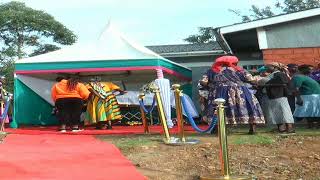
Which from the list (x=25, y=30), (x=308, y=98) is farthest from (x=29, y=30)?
(x=308, y=98)

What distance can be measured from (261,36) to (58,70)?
5.35m

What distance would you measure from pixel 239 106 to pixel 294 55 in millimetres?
4794

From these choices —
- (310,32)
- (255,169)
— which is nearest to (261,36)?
(310,32)

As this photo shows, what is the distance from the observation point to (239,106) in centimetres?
875

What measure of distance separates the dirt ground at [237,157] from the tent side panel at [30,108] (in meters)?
5.90

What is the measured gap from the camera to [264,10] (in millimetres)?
39188

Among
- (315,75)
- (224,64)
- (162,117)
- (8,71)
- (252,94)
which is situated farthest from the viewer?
(8,71)

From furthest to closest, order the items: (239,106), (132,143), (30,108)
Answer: (30,108) → (239,106) → (132,143)

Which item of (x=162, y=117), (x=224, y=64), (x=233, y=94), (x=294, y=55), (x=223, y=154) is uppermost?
(x=294, y=55)

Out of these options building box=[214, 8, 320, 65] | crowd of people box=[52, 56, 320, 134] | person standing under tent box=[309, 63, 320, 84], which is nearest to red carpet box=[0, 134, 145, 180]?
crowd of people box=[52, 56, 320, 134]

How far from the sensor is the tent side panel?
44.5ft

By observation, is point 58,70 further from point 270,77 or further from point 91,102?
point 270,77

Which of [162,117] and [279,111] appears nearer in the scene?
[162,117]

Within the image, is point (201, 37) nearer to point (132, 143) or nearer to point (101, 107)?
point (101, 107)
